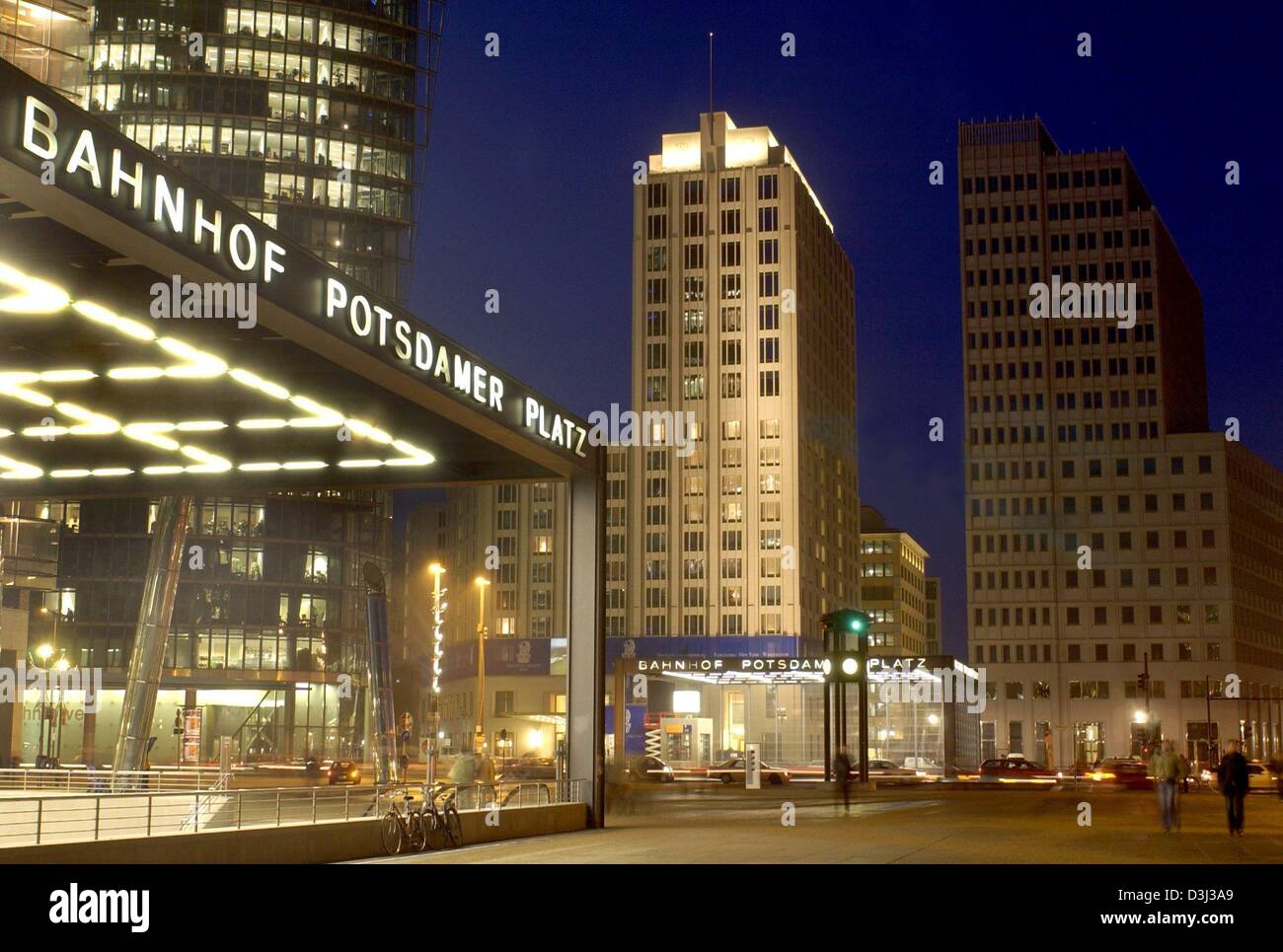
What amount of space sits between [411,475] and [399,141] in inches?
3430

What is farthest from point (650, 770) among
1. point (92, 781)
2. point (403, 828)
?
point (403, 828)

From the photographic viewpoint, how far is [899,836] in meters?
27.8

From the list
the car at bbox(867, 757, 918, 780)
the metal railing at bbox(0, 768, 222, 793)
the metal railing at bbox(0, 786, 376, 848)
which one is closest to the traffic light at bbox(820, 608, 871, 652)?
the metal railing at bbox(0, 786, 376, 848)

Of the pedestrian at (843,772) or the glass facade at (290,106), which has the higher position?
the glass facade at (290,106)

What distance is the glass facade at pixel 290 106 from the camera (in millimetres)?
106125

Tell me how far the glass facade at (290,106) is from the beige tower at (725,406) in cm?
3032

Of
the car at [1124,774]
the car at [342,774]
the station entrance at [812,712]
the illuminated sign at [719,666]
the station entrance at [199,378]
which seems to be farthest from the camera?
the car at [342,774]

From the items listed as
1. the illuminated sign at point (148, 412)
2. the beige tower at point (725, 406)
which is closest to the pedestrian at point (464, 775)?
the illuminated sign at point (148, 412)

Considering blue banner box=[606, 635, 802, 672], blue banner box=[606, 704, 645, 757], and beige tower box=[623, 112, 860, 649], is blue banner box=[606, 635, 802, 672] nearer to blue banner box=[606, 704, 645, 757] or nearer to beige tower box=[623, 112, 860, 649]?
beige tower box=[623, 112, 860, 649]

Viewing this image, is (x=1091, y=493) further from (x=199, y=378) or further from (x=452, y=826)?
(x=199, y=378)

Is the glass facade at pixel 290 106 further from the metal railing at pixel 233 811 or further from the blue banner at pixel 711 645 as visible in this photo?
the metal railing at pixel 233 811

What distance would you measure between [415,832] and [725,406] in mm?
110836

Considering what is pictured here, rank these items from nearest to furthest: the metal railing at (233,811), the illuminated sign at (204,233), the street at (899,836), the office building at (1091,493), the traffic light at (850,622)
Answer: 1. the illuminated sign at (204,233)
2. the metal railing at (233,811)
3. the street at (899,836)
4. the traffic light at (850,622)
5. the office building at (1091,493)
